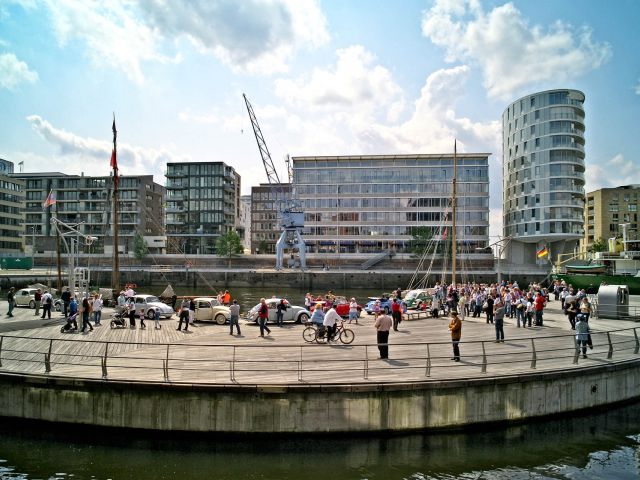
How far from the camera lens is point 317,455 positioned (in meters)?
13.0

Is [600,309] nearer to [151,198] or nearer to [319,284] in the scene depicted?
[319,284]

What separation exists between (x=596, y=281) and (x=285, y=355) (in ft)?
160

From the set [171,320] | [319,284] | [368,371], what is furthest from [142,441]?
[319,284]

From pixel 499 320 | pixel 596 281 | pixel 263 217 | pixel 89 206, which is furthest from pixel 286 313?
pixel 89 206

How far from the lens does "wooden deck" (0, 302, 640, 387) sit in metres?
14.7

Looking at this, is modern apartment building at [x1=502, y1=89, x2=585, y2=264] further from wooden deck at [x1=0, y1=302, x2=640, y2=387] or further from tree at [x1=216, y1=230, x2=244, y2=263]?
wooden deck at [x1=0, y1=302, x2=640, y2=387]

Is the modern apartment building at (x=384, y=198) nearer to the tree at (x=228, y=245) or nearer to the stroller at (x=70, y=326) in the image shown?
the tree at (x=228, y=245)

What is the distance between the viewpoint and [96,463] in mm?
12578

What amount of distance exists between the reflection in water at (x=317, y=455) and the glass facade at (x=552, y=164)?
71.9m

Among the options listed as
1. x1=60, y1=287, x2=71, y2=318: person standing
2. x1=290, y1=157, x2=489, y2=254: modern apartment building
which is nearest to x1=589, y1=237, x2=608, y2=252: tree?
x1=290, y1=157, x2=489, y2=254: modern apartment building

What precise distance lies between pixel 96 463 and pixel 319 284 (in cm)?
6977

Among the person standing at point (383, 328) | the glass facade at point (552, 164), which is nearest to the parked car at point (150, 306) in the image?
the person standing at point (383, 328)

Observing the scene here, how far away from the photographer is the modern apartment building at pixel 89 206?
118000mm

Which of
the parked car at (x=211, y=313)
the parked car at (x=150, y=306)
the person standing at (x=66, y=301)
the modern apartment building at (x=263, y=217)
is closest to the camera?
the parked car at (x=211, y=313)
